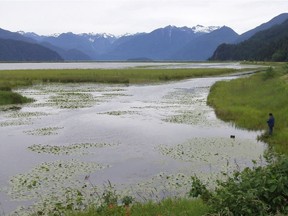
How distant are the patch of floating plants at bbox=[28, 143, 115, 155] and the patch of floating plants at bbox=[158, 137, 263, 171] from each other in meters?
4.88

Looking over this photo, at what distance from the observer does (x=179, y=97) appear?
2126 inches

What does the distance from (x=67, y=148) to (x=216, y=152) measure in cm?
1007

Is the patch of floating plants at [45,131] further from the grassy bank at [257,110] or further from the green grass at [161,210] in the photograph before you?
the green grass at [161,210]

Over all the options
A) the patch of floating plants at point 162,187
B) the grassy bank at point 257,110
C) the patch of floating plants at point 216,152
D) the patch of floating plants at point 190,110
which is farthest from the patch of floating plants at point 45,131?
the grassy bank at point 257,110

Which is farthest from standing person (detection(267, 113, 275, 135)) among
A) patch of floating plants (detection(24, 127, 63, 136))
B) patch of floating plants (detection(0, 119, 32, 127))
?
patch of floating plants (detection(0, 119, 32, 127))

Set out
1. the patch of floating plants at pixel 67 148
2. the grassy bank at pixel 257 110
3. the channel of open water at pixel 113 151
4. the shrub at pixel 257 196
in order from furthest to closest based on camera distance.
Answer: the grassy bank at pixel 257 110
the patch of floating plants at pixel 67 148
the channel of open water at pixel 113 151
the shrub at pixel 257 196

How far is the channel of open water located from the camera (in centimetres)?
1680

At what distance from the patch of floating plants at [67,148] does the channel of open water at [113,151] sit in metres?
0.07

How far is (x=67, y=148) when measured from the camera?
25062 millimetres

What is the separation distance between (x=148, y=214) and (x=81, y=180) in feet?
24.7

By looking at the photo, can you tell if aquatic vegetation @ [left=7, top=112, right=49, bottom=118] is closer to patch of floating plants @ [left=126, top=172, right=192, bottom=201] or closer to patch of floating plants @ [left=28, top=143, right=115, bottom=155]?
patch of floating plants @ [left=28, top=143, right=115, bottom=155]

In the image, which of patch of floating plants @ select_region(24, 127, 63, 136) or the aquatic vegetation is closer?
patch of floating plants @ select_region(24, 127, 63, 136)

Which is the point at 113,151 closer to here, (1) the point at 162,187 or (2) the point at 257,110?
(1) the point at 162,187

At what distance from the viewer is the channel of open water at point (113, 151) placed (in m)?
16.8
